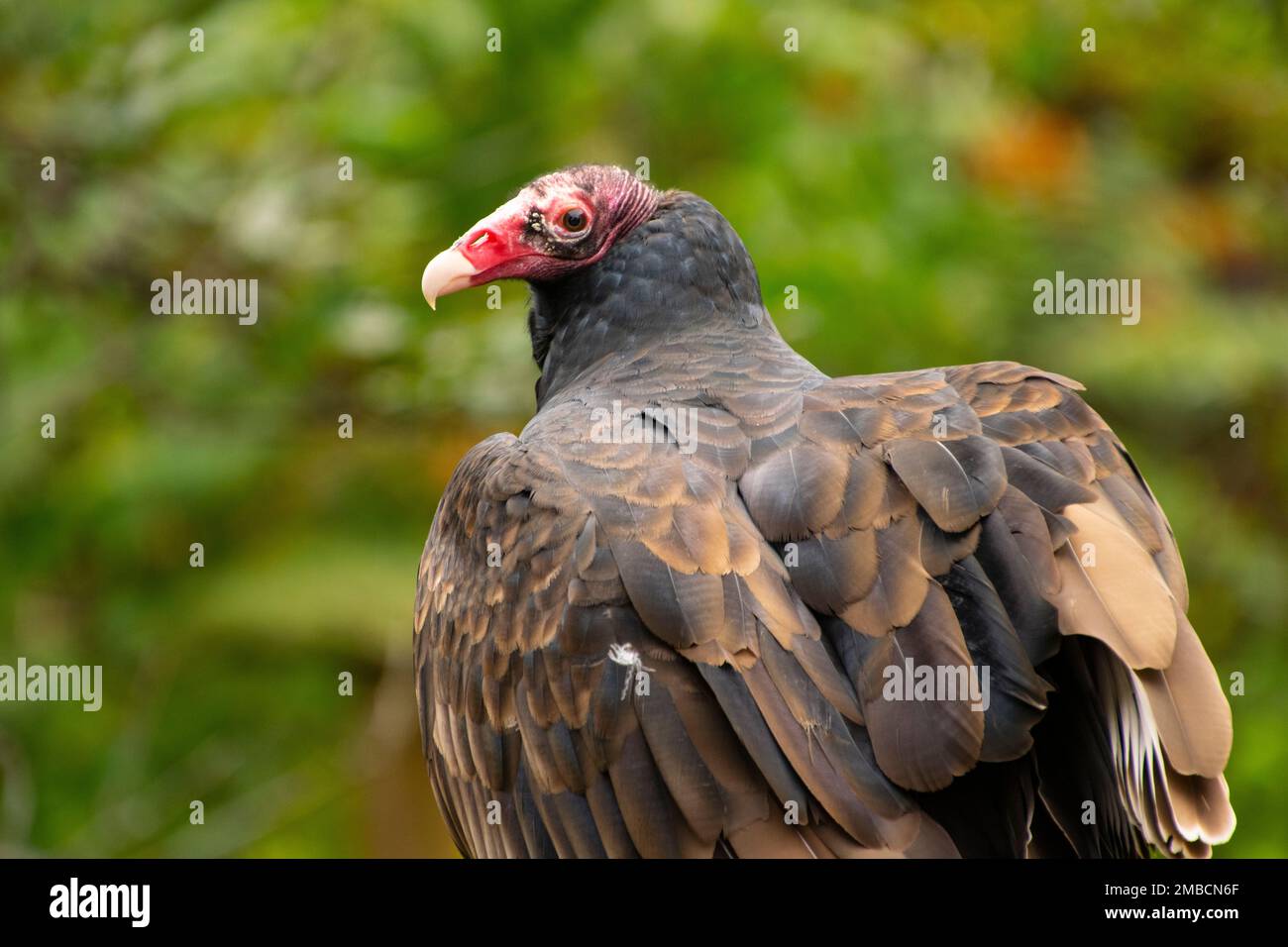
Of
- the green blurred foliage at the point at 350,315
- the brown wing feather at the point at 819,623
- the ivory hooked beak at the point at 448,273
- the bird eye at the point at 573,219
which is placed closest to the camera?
the brown wing feather at the point at 819,623

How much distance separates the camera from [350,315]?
6.41m

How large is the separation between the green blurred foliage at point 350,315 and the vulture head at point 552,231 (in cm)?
177

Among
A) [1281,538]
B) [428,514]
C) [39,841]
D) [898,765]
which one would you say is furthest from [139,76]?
[1281,538]

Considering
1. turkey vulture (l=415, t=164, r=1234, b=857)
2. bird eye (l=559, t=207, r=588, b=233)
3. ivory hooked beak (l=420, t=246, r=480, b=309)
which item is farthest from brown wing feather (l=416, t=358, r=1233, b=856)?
bird eye (l=559, t=207, r=588, b=233)

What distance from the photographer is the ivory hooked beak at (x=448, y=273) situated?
4309 millimetres

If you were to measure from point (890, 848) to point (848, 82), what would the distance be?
24.0ft

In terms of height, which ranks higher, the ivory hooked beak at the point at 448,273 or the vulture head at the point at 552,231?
the vulture head at the point at 552,231

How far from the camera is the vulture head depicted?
441cm

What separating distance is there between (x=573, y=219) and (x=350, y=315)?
7.26 ft

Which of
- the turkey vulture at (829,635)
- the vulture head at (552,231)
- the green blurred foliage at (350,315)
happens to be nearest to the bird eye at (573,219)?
the vulture head at (552,231)

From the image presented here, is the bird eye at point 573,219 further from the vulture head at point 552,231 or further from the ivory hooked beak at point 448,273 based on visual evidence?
the ivory hooked beak at point 448,273

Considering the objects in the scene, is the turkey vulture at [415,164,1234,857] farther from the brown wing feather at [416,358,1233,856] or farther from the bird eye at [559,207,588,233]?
the bird eye at [559,207,588,233]

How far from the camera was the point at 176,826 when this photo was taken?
25.3ft

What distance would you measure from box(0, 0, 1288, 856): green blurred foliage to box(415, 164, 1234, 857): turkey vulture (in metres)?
2.68
